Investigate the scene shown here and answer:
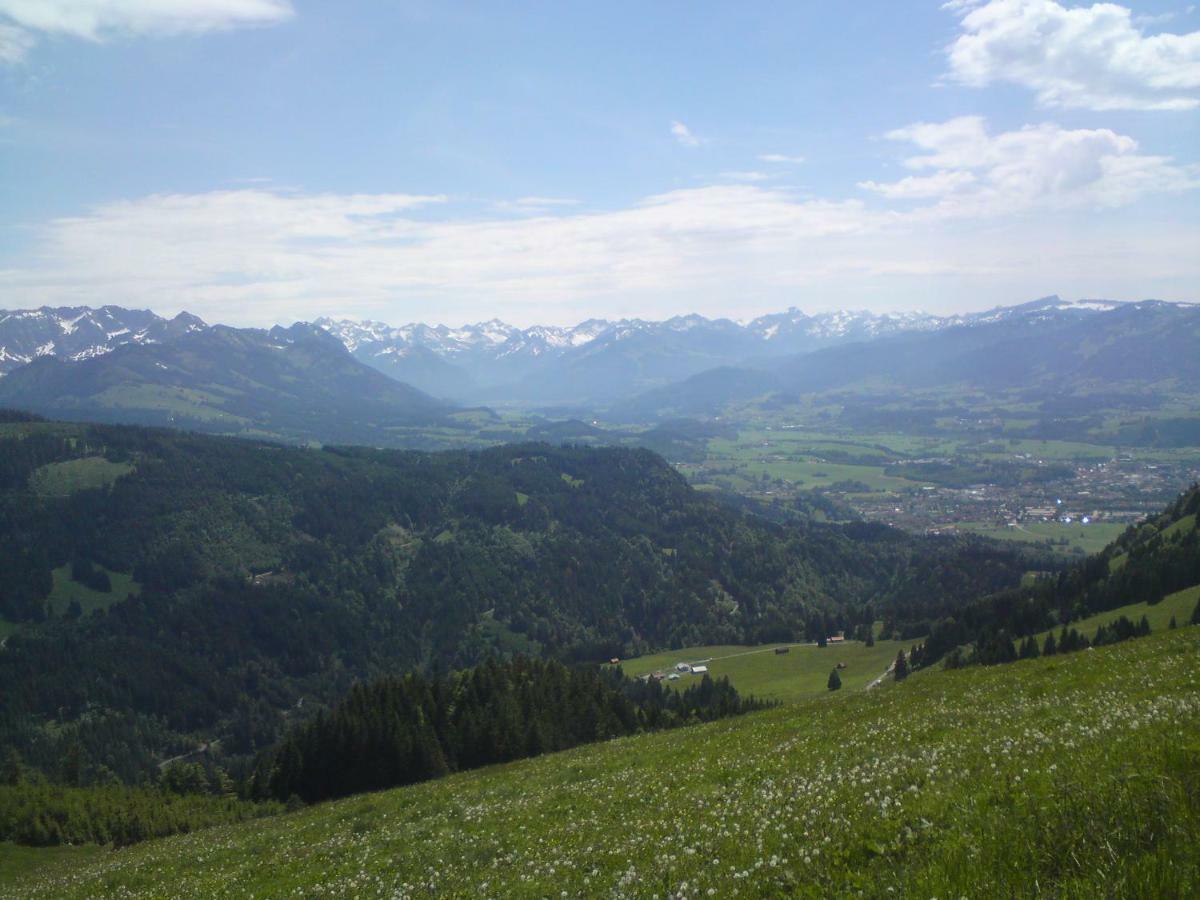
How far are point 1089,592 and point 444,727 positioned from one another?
301 ft

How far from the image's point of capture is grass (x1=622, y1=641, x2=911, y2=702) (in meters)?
122

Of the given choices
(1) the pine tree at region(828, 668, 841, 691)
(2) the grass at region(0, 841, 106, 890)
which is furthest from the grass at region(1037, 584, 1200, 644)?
(2) the grass at region(0, 841, 106, 890)

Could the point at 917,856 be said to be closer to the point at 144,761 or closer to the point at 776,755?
the point at 776,755

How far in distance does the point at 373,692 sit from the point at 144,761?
394 ft

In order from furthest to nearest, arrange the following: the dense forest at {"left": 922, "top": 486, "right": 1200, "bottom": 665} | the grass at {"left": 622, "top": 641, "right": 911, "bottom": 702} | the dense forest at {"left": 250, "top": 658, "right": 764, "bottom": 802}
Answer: the grass at {"left": 622, "top": 641, "right": 911, "bottom": 702}
the dense forest at {"left": 922, "top": 486, "right": 1200, "bottom": 665}
the dense forest at {"left": 250, "top": 658, "right": 764, "bottom": 802}

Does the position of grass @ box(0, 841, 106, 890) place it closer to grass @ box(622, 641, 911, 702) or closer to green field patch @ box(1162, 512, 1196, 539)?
grass @ box(622, 641, 911, 702)

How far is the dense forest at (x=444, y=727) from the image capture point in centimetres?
5450

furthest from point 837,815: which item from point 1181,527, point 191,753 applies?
point 191,753

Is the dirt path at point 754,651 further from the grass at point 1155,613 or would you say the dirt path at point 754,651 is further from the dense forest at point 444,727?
the dense forest at point 444,727

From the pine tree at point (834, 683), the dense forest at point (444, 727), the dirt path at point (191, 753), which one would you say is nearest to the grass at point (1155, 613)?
the pine tree at point (834, 683)

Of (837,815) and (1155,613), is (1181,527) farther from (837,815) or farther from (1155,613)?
(837,815)

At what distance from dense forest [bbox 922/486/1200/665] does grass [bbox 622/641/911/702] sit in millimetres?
16742

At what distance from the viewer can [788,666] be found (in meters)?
142

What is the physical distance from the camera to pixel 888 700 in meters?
31.5
